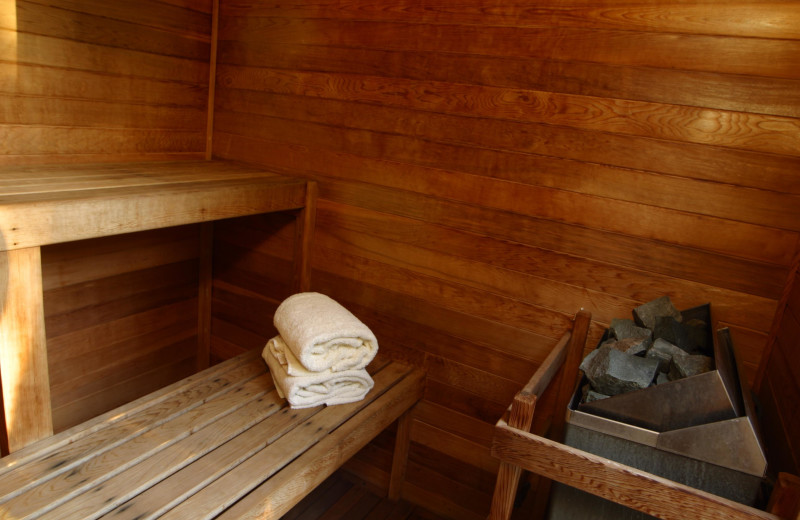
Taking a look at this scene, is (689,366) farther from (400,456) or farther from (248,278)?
(248,278)

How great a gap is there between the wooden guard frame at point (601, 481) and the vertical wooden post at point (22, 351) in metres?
1.18

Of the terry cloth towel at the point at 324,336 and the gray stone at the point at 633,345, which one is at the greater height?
the gray stone at the point at 633,345

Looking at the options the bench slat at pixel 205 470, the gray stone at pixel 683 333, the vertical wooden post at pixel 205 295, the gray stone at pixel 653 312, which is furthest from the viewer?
the vertical wooden post at pixel 205 295

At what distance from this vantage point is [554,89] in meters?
1.76

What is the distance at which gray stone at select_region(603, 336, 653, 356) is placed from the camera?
55.8 inches

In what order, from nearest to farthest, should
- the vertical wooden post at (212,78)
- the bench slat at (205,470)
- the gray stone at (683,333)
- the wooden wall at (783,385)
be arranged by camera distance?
the wooden wall at (783,385)
the bench slat at (205,470)
the gray stone at (683,333)
the vertical wooden post at (212,78)

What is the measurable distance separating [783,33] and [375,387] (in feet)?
5.16

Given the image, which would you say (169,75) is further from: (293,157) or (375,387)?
(375,387)

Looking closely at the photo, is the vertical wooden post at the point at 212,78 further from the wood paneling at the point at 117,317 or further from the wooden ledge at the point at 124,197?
the wood paneling at the point at 117,317

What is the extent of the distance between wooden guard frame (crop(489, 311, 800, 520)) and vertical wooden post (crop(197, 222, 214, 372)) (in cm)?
176

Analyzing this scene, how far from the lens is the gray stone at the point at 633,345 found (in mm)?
1418

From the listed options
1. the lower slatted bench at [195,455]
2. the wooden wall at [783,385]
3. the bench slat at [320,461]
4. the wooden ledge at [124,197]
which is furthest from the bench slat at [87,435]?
the wooden wall at [783,385]

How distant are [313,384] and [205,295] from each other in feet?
3.71


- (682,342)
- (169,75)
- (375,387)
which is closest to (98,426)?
(375,387)
